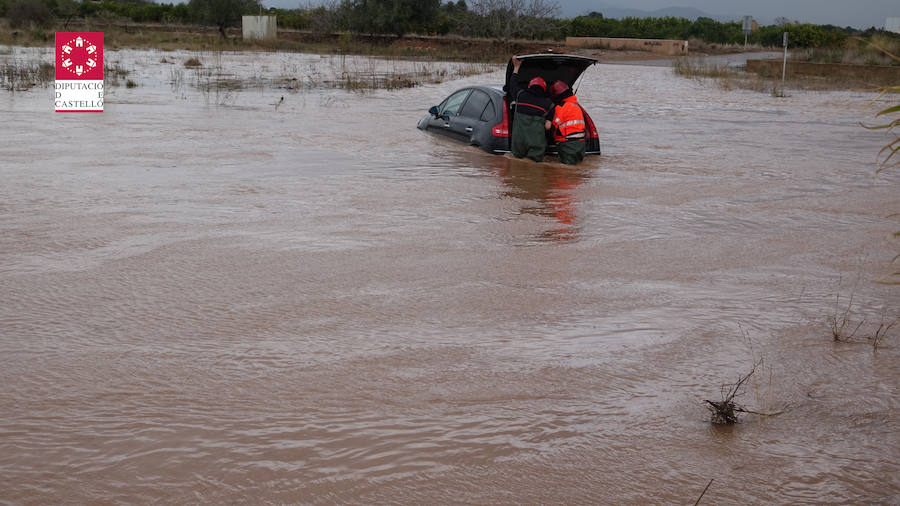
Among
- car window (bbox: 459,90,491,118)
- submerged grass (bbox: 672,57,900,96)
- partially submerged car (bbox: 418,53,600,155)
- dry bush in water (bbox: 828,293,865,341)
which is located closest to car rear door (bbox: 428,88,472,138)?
partially submerged car (bbox: 418,53,600,155)

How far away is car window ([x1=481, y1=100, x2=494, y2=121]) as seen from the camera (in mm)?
12914

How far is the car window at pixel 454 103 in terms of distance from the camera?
13836 millimetres

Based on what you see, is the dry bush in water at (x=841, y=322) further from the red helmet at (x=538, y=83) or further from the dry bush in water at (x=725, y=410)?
the red helmet at (x=538, y=83)

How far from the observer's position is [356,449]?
153 inches

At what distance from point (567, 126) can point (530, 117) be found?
607mm

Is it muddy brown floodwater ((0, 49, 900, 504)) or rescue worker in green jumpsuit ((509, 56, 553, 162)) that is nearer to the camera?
muddy brown floodwater ((0, 49, 900, 504))

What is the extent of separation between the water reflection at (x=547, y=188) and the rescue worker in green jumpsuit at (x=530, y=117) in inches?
10.0

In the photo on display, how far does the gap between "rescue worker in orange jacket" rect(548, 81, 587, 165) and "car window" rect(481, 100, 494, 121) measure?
886 millimetres

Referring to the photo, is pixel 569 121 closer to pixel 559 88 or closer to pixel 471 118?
pixel 559 88

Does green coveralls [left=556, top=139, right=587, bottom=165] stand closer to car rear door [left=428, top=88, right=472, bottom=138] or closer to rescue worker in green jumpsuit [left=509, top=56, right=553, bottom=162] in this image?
rescue worker in green jumpsuit [left=509, top=56, right=553, bottom=162]

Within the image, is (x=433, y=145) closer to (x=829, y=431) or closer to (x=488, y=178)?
(x=488, y=178)

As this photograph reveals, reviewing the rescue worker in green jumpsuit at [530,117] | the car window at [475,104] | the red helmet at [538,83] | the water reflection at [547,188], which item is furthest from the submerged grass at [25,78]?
the red helmet at [538,83]

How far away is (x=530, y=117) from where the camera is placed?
12.3 m

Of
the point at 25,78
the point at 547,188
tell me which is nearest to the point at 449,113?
the point at 547,188
